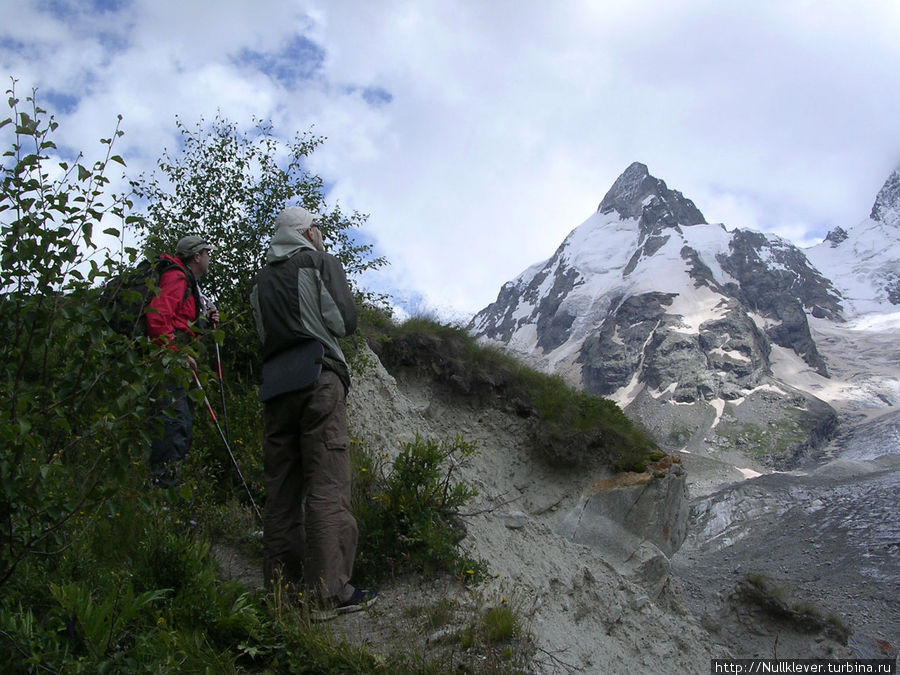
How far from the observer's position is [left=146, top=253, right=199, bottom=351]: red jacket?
5.35m

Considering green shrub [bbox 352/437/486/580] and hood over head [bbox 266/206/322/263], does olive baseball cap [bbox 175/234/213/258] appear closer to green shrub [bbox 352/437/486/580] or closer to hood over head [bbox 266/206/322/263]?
Result: hood over head [bbox 266/206/322/263]

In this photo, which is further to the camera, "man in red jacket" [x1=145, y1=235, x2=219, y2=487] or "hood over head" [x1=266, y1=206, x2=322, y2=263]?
→ "man in red jacket" [x1=145, y1=235, x2=219, y2=487]

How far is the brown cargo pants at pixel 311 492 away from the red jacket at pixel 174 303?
53.6 inches

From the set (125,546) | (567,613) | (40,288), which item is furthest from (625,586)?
(40,288)

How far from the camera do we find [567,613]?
6328mm

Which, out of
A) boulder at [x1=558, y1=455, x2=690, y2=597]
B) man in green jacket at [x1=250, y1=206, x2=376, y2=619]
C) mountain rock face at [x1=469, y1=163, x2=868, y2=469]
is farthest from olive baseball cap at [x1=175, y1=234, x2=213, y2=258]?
mountain rock face at [x1=469, y1=163, x2=868, y2=469]

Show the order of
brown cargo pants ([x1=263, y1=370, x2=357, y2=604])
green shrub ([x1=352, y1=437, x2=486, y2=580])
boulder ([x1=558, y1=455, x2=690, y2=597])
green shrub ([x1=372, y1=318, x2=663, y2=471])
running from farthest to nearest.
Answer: green shrub ([x1=372, y1=318, x2=663, y2=471]), boulder ([x1=558, y1=455, x2=690, y2=597]), green shrub ([x1=352, y1=437, x2=486, y2=580]), brown cargo pants ([x1=263, y1=370, x2=357, y2=604])

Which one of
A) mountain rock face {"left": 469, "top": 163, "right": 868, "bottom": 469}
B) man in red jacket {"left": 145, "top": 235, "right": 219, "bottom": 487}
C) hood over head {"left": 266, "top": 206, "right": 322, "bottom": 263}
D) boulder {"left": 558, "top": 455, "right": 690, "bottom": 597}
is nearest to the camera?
hood over head {"left": 266, "top": 206, "right": 322, "bottom": 263}

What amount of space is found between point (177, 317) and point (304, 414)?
6.15 ft

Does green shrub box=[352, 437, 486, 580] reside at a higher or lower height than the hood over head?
lower

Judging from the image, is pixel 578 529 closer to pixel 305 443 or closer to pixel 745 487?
pixel 305 443

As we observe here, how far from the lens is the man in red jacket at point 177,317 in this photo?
5.35 m

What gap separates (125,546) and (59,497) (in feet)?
5.61

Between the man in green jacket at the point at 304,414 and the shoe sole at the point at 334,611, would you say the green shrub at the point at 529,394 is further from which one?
the shoe sole at the point at 334,611
